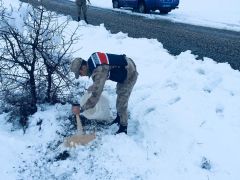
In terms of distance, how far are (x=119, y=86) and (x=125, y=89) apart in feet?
0.30

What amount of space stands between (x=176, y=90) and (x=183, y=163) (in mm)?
2053

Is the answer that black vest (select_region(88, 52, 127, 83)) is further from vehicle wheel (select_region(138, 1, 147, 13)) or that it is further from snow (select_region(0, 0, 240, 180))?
vehicle wheel (select_region(138, 1, 147, 13))

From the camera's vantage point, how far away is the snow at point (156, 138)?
4.86 metres

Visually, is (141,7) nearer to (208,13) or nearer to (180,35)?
(208,13)

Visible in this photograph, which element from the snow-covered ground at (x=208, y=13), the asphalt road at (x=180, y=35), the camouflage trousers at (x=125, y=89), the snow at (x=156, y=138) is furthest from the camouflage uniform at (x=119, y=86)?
the snow-covered ground at (x=208, y=13)

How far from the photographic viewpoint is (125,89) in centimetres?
540

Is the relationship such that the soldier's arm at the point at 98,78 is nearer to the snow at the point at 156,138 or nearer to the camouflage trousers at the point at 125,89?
the camouflage trousers at the point at 125,89

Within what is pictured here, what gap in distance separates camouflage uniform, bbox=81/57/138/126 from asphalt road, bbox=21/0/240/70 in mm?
3012

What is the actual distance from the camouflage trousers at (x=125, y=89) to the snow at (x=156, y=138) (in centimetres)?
29

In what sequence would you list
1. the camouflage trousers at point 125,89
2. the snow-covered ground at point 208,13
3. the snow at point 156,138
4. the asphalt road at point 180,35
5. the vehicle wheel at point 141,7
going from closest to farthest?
the snow at point 156,138 → the camouflage trousers at point 125,89 → the asphalt road at point 180,35 → the snow-covered ground at point 208,13 → the vehicle wheel at point 141,7

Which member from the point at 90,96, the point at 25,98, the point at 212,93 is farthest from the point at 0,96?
the point at 212,93

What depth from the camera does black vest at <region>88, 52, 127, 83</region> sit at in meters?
4.90

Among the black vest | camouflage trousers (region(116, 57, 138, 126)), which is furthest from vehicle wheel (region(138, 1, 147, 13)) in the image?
the black vest

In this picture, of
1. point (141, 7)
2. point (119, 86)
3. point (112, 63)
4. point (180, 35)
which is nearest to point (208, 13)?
point (141, 7)
